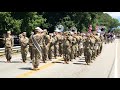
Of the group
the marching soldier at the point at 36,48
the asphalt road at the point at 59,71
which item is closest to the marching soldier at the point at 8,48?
the asphalt road at the point at 59,71

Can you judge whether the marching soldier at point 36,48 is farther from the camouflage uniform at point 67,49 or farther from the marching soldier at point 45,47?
the camouflage uniform at point 67,49

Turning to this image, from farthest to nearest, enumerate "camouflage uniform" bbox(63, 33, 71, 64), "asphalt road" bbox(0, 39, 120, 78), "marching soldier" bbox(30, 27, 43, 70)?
"camouflage uniform" bbox(63, 33, 71, 64) → "marching soldier" bbox(30, 27, 43, 70) → "asphalt road" bbox(0, 39, 120, 78)

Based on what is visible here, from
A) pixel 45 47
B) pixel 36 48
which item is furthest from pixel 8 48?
pixel 36 48

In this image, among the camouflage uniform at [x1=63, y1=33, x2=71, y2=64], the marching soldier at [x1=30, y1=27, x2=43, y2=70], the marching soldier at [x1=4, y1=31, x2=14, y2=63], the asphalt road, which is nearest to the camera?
the asphalt road

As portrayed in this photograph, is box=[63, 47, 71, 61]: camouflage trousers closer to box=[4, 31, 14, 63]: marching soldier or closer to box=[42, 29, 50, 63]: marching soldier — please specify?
box=[42, 29, 50, 63]: marching soldier

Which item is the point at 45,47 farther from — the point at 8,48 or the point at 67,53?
the point at 8,48

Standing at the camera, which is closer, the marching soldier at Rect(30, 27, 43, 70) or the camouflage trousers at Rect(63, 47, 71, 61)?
the marching soldier at Rect(30, 27, 43, 70)

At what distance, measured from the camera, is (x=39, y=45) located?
19625 millimetres

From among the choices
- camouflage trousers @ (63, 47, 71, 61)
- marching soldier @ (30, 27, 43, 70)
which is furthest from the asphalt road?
camouflage trousers @ (63, 47, 71, 61)

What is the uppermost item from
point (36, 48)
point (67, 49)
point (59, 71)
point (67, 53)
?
point (36, 48)

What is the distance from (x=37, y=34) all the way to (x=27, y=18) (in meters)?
19.7

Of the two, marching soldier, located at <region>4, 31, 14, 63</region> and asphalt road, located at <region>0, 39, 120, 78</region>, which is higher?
marching soldier, located at <region>4, 31, 14, 63</region>
